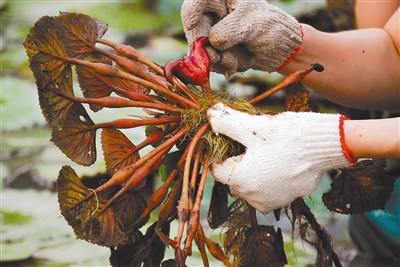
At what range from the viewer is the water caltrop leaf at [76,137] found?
160cm

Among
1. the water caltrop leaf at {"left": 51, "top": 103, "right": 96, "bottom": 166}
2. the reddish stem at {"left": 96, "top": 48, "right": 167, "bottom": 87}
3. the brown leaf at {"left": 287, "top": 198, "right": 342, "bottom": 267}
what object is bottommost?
the brown leaf at {"left": 287, "top": 198, "right": 342, "bottom": 267}

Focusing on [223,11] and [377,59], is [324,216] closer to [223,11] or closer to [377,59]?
[377,59]

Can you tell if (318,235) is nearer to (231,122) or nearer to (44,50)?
(231,122)

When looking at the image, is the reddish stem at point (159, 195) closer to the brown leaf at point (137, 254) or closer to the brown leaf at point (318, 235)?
the brown leaf at point (137, 254)

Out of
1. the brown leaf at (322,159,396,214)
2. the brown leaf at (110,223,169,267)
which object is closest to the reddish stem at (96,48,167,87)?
the brown leaf at (110,223,169,267)

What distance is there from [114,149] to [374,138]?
572 millimetres

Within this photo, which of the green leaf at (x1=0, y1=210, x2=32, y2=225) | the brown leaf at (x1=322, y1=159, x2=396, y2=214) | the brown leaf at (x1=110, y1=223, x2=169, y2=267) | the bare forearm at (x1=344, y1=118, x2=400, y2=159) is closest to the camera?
the bare forearm at (x1=344, y1=118, x2=400, y2=159)

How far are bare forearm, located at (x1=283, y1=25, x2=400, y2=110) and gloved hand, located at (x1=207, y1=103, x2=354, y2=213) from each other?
0.43 metres

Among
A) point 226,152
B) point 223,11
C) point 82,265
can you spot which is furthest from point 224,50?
point 82,265

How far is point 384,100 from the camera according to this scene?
2.08m

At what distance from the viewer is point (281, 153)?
5.07 ft

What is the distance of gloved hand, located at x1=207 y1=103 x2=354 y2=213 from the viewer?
1.53 meters

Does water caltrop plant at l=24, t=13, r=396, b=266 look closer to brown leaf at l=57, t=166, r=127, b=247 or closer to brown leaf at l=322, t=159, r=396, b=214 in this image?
brown leaf at l=57, t=166, r=127, b=247

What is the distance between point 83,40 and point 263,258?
651 millimetres
